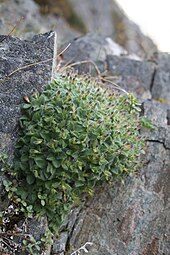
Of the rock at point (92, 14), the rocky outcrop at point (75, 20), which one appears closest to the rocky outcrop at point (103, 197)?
the rocky outcrop at point (75, 20)

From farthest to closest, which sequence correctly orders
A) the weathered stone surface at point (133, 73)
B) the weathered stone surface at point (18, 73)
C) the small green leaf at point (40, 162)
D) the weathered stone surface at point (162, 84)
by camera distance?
the weathered stone surface at point (162, 84)
the weathered stone surface at point (133, 73)
the weathered stone surface at point (18, 73)
the small green leaf at point (40, 162)

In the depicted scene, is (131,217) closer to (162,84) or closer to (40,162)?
(40,162)

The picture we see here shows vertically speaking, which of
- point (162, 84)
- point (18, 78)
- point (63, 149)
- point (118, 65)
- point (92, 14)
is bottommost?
point (63, 149)

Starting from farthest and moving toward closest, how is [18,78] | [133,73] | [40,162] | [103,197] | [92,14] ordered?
[92,14], [133,73], [103,197], [18,78], [40,162]

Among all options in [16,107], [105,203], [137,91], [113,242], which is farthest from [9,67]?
[137,91]

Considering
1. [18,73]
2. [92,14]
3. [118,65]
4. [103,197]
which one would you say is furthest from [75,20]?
[103,197]

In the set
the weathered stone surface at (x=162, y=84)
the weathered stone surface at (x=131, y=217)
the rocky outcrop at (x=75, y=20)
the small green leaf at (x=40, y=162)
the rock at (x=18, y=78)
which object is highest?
the rocky outcrop at (x=75, y=20)

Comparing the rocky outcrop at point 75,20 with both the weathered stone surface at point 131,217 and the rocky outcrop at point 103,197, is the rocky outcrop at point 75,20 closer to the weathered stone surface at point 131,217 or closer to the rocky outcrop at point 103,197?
the rocky outcrop at point 103,197

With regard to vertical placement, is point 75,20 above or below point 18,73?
above

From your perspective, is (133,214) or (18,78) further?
(133,214)
